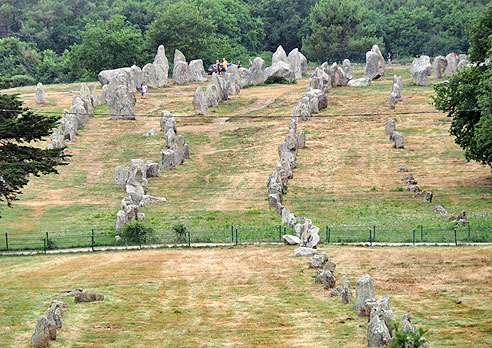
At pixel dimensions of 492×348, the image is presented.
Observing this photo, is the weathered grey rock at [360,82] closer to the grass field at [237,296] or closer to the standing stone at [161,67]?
the standing stone at [161,67]

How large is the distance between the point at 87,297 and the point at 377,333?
36.1ft

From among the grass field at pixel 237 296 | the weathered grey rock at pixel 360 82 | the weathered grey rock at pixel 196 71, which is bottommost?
the grass field at pixel 237 296

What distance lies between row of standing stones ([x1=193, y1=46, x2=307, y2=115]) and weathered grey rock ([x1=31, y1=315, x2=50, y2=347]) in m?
49.8

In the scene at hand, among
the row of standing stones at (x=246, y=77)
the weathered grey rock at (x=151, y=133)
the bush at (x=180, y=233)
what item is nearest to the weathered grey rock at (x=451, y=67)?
the row of standing stones at (x=246, y=77)

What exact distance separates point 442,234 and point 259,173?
18421mm

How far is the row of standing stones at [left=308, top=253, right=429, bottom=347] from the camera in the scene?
22.1m

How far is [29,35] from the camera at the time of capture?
366ft

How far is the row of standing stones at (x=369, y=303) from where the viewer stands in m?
22.1

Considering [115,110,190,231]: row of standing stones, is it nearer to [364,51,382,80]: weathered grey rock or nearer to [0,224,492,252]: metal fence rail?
[0,224,492,252]: metal fence rail

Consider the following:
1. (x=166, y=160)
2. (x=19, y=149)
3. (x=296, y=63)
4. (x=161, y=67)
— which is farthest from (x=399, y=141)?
(x=296, y=63)

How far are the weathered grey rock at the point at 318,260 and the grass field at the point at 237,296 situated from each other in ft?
1.30

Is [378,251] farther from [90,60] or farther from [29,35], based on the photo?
[29,35]

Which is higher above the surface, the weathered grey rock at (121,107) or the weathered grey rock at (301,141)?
the weathered grey rock at (121,107)

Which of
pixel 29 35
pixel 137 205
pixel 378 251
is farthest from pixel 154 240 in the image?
pixel 29 35
